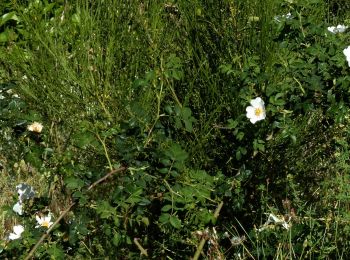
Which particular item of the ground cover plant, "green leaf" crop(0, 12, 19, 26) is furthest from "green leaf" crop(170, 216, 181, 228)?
"green leaf" crop(0, 12, 19, 26)

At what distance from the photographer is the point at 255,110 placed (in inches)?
104

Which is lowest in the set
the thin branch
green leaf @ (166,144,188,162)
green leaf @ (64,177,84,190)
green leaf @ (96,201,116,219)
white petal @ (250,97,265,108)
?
the thin branch

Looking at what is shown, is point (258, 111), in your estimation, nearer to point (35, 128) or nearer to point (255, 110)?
point (255, 110)

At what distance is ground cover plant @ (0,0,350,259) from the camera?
2576 millimetres

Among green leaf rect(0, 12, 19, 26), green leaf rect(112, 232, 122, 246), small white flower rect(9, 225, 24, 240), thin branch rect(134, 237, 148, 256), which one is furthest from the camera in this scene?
green leaf rect(0, 12, 19, 26)

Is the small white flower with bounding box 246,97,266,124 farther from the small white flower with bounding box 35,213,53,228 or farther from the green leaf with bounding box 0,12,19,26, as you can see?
the green leaf with bounding box 0,12,19,26

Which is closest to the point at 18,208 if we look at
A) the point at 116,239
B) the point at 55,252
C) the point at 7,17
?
the point at 55,252

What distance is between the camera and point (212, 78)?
300 centimetres

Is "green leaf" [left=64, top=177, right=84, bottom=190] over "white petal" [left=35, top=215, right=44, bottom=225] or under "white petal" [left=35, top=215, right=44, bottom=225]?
over

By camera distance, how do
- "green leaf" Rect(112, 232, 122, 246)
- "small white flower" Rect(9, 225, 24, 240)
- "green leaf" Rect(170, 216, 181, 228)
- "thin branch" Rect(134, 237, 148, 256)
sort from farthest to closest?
1. "thin branch" Rect(134, 237, 148, 256)
2. "small white flower" Rect(9, 225, 24, 240)
3. "green leaf" Rect(112, 232, 122, 246)
4. "green leaf" Rect(170, 216, 181, 228)

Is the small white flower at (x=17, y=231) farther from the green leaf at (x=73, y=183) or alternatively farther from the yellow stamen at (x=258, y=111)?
the yellow stamen at (x=258, y=111)

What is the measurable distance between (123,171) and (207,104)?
561 mm

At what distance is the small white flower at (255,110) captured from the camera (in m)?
2.62

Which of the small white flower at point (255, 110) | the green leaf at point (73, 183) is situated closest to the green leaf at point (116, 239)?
the green leaf at point (73, 183)
